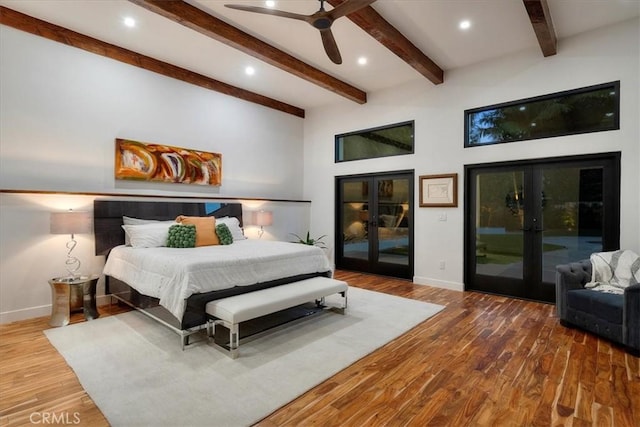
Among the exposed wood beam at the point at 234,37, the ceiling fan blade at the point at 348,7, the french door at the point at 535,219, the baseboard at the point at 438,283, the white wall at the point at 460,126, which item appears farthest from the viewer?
the baseboard at the point at 438,283

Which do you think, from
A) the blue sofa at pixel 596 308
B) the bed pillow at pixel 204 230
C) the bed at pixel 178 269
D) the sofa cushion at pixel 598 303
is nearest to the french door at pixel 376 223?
the bed at pixel 178 269

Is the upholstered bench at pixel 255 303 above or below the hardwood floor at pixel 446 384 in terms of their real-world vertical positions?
above

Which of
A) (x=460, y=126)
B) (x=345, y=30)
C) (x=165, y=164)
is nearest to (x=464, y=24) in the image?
(x=345, y=30)

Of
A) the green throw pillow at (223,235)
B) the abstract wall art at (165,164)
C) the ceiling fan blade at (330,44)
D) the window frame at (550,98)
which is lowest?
the green throw pillow at (223,235)

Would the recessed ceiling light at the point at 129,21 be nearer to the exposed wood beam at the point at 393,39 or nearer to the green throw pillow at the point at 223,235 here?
the exposed wood beam at the point at 393,39

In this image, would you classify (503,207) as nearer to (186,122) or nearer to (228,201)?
(228,201)

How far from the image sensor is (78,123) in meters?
4.03

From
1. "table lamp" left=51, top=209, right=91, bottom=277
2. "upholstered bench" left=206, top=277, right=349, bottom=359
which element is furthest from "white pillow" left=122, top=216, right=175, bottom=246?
"upholstered bench" left=206, top=277, right=349, bottom=359

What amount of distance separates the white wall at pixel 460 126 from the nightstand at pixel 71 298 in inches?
166

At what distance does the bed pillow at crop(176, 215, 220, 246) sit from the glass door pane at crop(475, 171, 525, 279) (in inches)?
154

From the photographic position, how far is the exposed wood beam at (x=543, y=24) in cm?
320

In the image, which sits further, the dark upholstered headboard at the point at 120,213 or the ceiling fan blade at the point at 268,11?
the dark upholstered headboard at the point at 120,213

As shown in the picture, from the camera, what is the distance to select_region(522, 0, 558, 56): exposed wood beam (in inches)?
126

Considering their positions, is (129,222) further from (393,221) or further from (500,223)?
(500,223)
